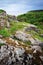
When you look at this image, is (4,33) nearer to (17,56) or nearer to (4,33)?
(4,33)

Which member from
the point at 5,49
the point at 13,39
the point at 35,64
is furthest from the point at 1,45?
the point at 35,64

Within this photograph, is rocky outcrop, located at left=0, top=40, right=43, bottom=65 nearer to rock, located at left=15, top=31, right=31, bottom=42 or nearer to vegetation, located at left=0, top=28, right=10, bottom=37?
vegetation, located at left=0, top=28, right=10, bottom=37

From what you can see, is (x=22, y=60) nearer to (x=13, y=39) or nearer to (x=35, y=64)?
(x=35, y=64)

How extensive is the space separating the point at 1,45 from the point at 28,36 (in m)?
6.48

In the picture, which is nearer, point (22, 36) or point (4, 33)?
point (4, 33)

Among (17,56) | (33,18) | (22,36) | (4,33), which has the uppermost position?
(4,33)

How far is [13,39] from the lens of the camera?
3209cm

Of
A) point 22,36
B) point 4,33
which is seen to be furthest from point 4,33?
point 22,36

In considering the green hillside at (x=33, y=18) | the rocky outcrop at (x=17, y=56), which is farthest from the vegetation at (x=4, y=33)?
the green hillside at (x=33, y=18)

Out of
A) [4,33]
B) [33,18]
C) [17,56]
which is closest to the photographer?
[17,56]

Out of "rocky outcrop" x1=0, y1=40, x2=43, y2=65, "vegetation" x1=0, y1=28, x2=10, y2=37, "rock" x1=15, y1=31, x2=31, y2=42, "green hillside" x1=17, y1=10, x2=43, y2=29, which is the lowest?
"green hillside" x1=17, y1=10, x2=43, y2=29

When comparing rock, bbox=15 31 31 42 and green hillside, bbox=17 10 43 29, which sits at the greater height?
rock, bbox=15 31 31 42

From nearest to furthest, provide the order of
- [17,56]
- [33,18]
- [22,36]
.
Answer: [17,56] → [22,36] → [33,18]

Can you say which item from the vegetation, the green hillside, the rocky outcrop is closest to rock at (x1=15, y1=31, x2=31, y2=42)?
the vegetation
